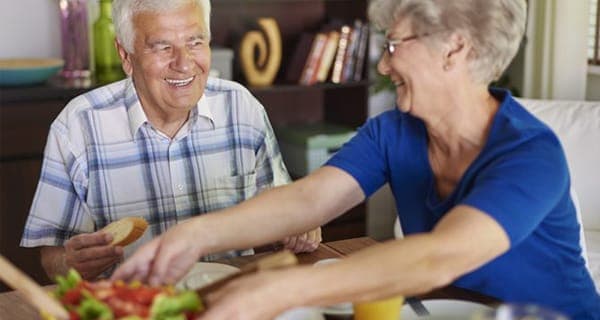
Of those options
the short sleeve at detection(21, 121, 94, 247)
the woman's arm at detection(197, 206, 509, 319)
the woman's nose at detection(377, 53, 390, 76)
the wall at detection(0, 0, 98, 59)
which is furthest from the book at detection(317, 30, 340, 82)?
the woman's arm at detection(197, 206, 509, 319)

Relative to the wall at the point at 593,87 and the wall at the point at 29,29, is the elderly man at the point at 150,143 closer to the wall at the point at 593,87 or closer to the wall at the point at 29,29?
the wall at the point at 29,29

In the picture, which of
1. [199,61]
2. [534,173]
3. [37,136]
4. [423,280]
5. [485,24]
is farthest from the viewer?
[37,136]

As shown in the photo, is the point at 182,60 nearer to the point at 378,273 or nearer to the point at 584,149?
the point at 378,273

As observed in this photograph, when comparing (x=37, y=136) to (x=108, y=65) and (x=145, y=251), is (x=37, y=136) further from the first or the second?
(x=145, y=251)

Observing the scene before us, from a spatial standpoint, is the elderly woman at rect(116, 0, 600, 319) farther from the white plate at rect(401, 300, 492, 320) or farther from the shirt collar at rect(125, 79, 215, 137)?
the shirt collar at rect(125, 79, 215, 137)

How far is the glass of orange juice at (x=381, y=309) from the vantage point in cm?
146

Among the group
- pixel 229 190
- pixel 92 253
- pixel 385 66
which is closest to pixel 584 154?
pixel 229 190

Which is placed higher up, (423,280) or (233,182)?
(423,280)

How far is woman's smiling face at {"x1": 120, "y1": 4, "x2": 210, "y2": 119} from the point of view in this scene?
7.30 feet

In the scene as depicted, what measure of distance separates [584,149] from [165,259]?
6.26 ft

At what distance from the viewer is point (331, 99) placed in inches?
169

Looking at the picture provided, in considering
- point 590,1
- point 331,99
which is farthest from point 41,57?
point 590,1

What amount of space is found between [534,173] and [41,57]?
269 cm

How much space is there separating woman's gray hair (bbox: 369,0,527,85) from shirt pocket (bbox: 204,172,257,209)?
0.82m
